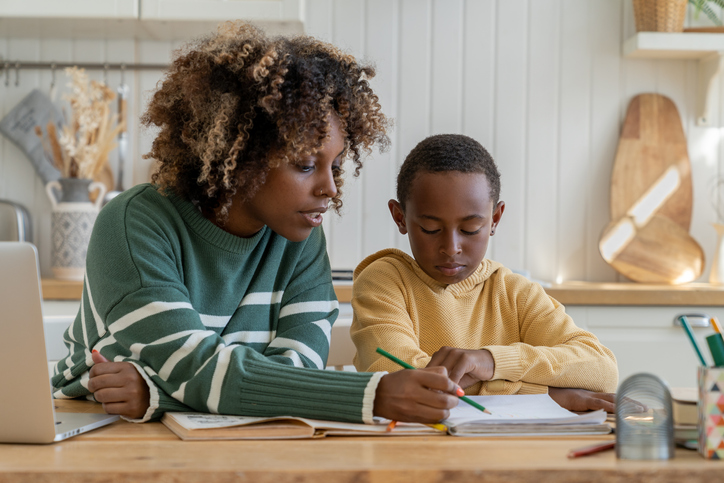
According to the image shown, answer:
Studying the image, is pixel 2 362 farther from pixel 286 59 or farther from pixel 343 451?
pixel 286 59

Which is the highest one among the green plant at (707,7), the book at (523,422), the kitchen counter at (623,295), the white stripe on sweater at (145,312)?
the green plant at (707,7)

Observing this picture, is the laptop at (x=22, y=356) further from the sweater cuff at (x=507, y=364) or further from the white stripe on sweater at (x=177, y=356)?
the sweater cuff at (x=507, y=364)

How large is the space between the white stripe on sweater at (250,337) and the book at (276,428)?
10.5 inches

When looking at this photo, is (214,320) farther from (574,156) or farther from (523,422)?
(574,156)

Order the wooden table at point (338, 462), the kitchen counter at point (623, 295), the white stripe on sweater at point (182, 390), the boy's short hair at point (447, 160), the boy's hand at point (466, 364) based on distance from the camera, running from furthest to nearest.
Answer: the kitchen counter at point (623, 295) → the boy's short hair at point (447, 160) → the boy's hand at point (466, 364) → the white stripe on sweater at point (182, 390) → the wooden table at point (338, 462)

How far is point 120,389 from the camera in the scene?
A: 783 mm

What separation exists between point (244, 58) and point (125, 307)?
0.36 metres

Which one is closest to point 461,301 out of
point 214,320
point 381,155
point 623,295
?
point 214,320

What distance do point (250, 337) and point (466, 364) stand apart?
0.32m

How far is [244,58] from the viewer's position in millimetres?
939

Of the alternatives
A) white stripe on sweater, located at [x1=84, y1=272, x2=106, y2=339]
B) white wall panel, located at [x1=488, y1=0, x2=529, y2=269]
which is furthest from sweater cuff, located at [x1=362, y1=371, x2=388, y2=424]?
white wall panel, located at [x1=488, y1=0, x2=529, y2=269]

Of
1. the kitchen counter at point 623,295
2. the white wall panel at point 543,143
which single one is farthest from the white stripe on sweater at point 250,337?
the white wall panel at point 543,143

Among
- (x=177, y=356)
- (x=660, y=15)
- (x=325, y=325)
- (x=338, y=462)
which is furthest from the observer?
(x=660, y=15)

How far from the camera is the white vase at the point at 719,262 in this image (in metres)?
2.24
